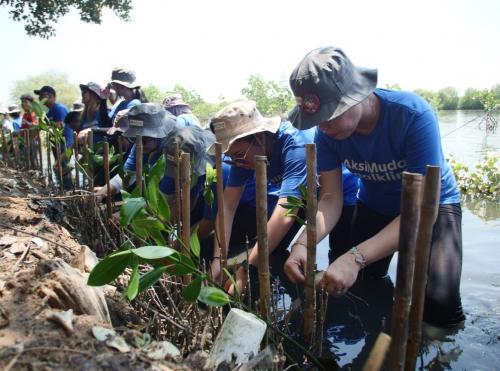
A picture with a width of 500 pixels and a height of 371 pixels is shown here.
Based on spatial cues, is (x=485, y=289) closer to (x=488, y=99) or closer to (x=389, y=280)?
(x=389, y=280)

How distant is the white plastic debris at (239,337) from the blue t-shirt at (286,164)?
93cm

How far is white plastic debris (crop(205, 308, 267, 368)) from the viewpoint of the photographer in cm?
128

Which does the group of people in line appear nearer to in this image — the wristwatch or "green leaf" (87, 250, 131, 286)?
the wristwatch

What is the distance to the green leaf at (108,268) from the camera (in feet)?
3.74

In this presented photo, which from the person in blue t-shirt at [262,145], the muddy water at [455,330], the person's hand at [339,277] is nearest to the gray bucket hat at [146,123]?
the person in blue t-shirt at [262,145]

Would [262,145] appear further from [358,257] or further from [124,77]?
[124,77]

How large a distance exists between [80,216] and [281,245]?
157 centimetres

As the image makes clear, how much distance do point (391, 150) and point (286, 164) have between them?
0.55 m

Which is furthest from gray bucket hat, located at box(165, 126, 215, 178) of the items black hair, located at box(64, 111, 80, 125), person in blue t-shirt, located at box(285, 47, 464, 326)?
black hair, located at box(64, 111, 80, 125)

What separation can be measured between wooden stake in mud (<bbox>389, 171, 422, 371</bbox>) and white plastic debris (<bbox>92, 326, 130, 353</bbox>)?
69 centimetres

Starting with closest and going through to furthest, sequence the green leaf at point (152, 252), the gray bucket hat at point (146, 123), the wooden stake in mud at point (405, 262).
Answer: the wooden stake in mud at point (405, 262) < the green leaf at point (152, 252) < the gray bucket hat at point (146, 123)

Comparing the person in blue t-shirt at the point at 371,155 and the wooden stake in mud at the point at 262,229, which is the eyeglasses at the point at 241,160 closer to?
the person in blue t-shirt at the point at 371,155

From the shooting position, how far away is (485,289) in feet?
10.5

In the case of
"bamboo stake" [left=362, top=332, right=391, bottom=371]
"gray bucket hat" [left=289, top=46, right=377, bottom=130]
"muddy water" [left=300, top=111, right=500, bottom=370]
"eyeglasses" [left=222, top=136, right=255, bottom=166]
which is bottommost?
"muddy water" [left=300, top=111, right=500, bottom=370]
